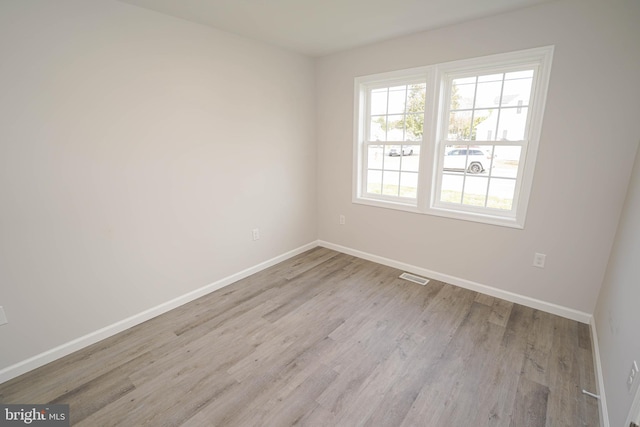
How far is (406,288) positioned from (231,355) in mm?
1782

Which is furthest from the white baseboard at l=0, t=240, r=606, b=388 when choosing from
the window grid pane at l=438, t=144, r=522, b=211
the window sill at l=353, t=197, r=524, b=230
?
the window grid pane at l=438, t=144, r=522, b=211

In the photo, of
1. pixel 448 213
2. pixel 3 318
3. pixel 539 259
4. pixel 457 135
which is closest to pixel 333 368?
pixel 448 213

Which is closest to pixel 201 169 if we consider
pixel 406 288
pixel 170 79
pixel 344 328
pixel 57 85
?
pixel 170 79

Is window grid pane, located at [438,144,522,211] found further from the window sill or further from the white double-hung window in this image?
the window sill

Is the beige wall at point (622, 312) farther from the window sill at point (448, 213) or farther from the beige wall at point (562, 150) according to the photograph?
the window sill at point (448, 213)

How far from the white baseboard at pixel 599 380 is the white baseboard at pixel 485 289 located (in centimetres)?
13

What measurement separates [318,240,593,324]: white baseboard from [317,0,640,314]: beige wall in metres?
0.04

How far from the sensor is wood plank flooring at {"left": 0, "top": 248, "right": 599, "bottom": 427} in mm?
1569

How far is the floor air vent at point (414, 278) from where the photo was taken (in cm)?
301

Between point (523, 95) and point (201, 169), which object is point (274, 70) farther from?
point (523, 95)

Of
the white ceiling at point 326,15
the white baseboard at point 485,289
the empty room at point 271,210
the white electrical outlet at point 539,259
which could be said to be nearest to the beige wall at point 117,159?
the empty room at point 271,210

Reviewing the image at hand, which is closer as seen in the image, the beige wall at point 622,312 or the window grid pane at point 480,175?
the beige wall at point 622,312

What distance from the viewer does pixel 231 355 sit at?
2.01 meters

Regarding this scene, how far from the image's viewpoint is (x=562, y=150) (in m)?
2.21
